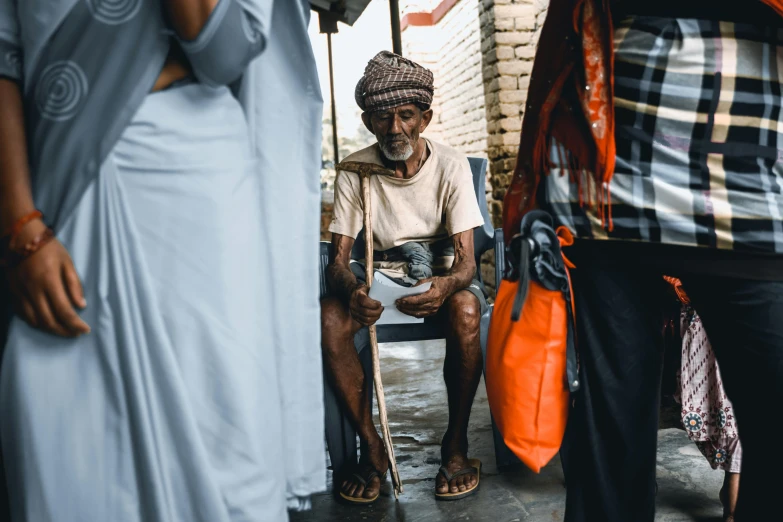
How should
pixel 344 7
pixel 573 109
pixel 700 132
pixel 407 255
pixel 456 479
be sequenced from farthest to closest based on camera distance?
pixel 344 7, pixel 407 255, pixel 456 479, pixel 573 109, pixel 700 132

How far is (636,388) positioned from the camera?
139cm

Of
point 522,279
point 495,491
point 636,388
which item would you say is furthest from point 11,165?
point 495,491

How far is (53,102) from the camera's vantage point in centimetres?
89

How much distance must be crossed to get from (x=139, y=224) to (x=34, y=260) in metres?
0.14

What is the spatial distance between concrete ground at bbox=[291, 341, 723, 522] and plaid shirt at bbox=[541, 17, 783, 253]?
4.05 ft

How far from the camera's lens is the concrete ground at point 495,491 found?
2.12m

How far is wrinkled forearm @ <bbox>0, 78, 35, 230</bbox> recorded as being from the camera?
87cm

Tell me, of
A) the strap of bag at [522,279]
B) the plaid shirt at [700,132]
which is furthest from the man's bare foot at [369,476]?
the plaid shirt at [700,132]

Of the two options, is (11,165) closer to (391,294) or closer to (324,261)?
(391,294)

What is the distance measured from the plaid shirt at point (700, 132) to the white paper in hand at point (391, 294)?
47.3 inches

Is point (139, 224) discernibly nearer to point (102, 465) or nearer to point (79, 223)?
point (79, 223)

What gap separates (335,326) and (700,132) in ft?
5.06

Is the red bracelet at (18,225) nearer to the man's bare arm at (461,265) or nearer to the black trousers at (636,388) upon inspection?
the black trousers at (636,388)

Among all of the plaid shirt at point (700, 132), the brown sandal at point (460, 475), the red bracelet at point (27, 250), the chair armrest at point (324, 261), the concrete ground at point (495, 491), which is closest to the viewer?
the red bracelet at point (27, 250)
